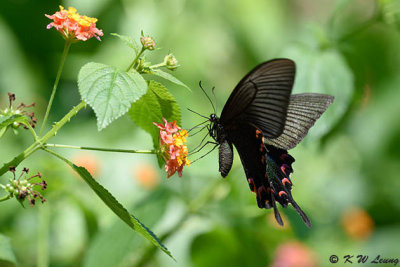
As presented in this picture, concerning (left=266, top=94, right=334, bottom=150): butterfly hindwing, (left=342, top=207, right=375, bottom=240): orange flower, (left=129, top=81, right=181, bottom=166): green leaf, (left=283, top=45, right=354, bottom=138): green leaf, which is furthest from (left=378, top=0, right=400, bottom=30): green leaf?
(left=342, top=207, right=375, bottom=240): orange flower

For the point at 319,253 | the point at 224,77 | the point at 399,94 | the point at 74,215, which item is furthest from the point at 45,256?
the point at 399,94

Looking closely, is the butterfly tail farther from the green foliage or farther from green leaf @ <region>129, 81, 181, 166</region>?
the green foliage

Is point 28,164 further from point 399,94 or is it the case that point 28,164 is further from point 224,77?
point 399,94

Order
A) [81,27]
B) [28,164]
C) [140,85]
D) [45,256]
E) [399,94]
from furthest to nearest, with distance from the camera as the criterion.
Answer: [399,94], [28,164], [45,256], [81,27], [140,85]

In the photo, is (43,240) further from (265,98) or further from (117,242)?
(265,98)

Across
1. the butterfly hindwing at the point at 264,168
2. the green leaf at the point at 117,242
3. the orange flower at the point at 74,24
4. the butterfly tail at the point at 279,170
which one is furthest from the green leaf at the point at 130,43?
the green leaf at the point at 117,242

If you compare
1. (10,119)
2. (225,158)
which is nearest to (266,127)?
(225,158)
